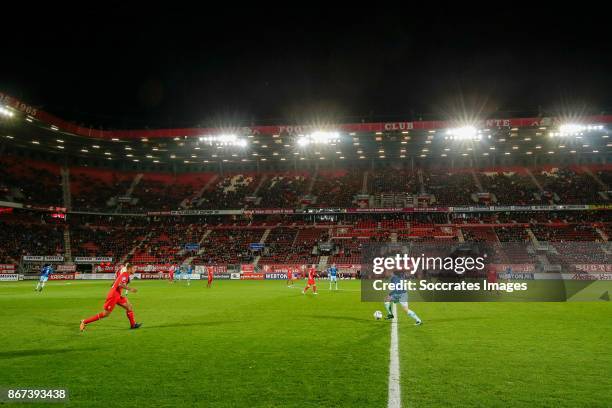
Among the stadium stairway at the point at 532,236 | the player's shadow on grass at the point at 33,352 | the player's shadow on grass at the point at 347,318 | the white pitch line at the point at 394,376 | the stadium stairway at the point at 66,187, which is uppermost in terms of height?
the stadium stairway at the point at 66,187

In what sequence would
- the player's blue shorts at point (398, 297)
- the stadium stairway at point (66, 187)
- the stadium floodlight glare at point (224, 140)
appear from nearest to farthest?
the player's blue shorts at point (398, 297) → the stadium floodlight glare at point (224, 140) → the stadium stairway at point (66, 187)

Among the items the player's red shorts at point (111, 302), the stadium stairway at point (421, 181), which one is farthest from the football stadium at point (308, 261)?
the stadium stairway at point (421, 181)

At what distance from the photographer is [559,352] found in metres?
9.45

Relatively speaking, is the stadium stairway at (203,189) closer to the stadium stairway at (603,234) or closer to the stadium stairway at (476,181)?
the stadium stairway at (476,181)

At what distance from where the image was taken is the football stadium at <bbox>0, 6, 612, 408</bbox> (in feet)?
24.7

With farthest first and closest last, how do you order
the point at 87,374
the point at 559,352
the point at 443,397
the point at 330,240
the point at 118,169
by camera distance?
the point at 118,169
the point at 330,240
the point at 559,352
the point at 87,374
the point at 443,397

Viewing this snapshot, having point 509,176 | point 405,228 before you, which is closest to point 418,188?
point 405,228

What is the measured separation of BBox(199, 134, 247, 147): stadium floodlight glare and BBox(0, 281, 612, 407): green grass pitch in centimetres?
3744

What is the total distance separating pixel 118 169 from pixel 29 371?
218 ft

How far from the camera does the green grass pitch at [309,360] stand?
254 inches

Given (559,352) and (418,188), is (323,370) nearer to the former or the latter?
(559,352)

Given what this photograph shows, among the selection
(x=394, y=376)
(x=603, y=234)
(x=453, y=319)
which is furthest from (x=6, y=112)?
(x=603, y=234)

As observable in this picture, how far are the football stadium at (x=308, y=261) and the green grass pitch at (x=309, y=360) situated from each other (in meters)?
0.07

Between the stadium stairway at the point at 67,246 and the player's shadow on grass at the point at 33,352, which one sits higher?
the stadium stairway at the point at 67,246
